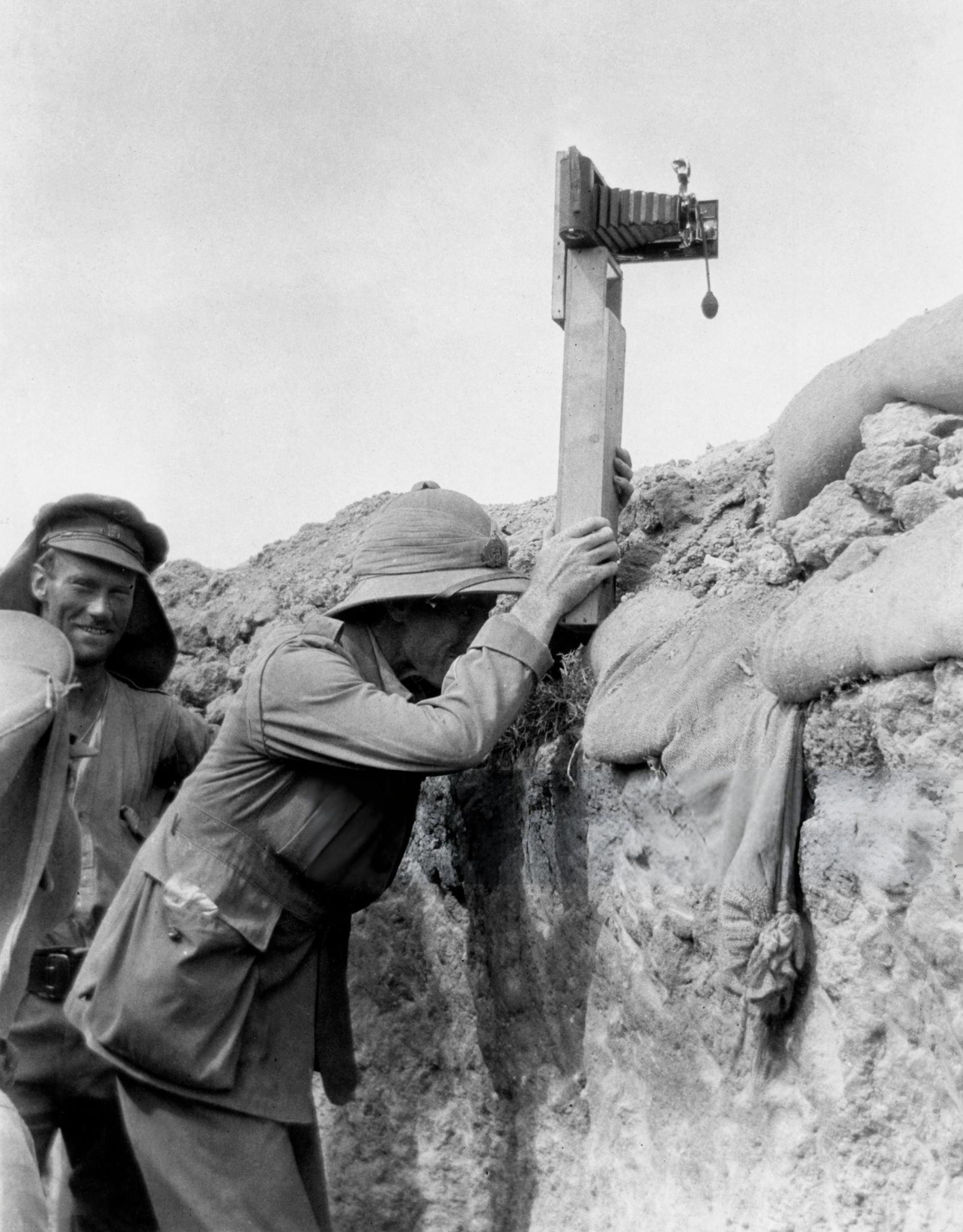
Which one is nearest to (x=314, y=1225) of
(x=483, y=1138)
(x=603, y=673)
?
(x=483, y=1138)

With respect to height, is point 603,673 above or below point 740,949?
above

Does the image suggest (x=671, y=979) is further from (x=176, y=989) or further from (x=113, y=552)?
(x=113, y=552)

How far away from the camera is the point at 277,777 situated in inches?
148

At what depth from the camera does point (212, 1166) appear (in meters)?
3.66

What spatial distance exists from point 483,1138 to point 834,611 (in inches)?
77.2

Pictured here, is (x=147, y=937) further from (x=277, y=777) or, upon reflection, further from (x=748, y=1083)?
(x=748, y=1083)

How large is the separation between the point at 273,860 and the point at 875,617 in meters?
1.62

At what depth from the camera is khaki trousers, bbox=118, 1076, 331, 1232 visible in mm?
3629

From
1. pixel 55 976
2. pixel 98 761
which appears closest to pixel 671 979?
pixel 55 976

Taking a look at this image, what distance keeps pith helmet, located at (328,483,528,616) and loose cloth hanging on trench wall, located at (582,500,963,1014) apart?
469 millimetres

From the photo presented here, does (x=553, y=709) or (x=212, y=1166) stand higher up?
(x=553, y=709)

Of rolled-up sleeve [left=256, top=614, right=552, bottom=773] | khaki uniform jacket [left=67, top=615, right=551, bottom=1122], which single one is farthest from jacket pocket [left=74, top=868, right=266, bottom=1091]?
rolled-up sleeve [left=256, top=614, right=552, bottom=773]

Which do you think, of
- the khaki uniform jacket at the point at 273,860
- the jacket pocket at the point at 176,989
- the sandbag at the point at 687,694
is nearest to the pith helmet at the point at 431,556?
the khaki uniform jacket at the point at 273,860

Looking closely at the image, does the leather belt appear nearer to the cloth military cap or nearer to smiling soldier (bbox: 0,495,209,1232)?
smiling soldier (bbox: 0,495,209,1232)
